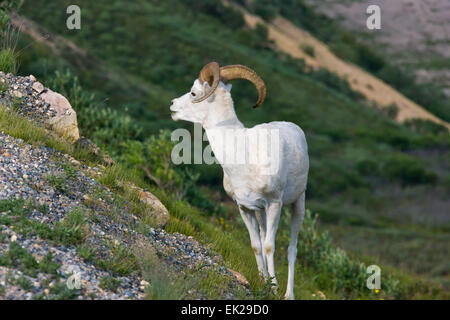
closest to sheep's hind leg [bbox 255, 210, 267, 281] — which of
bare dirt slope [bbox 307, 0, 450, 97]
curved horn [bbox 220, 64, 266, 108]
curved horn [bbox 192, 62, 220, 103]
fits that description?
curved horn [bbox 220, 64, 266, 108]

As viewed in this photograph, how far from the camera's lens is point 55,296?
23.4ft

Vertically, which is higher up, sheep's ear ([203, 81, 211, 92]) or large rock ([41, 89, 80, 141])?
sheep's ear ([203, 81, 211, 92])

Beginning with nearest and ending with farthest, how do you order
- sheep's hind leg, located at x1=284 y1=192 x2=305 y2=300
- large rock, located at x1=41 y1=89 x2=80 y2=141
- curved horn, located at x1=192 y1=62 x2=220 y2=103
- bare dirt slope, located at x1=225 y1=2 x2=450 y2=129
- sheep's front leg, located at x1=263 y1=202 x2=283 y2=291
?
curved horn, located at x1=192 y1=62 x2=220 y2=103 → sheep's front leg, located at x1=263 y1=202 x2=283 y2=291 → sheep's hind leg, located at x1=284 y1=192 x2=305 y2=300 → large rock, located at x1=41 y1=89 x2=80 y2=141 → bare dirt slope, located at x1=225 y1=2 x2=450 y2=129

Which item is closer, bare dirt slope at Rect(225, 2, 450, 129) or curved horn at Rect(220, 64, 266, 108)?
curved horn at Rect(220, 64, 266, 108)

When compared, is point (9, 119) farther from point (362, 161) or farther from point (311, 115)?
point (311, 115)

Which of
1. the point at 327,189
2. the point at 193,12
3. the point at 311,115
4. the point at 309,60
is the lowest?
the point at 327,189

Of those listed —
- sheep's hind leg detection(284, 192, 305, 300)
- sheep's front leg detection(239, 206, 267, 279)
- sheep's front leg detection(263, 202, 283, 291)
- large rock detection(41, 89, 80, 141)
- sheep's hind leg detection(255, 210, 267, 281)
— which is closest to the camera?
sheep's front leg detection(263, 202, 283, 291)

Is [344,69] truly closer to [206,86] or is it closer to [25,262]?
[206,86]

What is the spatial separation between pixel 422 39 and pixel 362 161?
43.6m

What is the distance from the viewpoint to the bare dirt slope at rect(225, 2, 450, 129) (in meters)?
59.2

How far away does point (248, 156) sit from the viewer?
8.89 m

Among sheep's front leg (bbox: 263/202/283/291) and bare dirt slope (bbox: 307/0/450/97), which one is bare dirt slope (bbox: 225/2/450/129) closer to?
bare dirt slope (bbox: 307/0/450/97)

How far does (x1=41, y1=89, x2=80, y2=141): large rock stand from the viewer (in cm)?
1127
